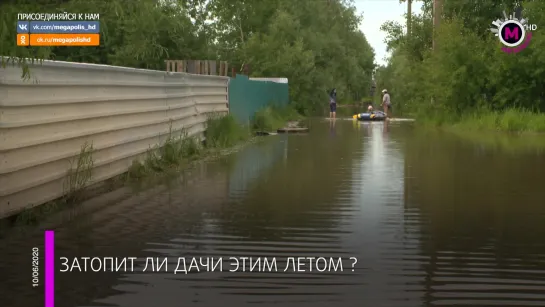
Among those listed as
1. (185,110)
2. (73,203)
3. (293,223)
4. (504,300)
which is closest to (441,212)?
(293,223)

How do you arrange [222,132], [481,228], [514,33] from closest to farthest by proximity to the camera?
[481,228] → [222,132] → [514,33]

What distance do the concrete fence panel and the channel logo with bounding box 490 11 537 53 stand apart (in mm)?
17442

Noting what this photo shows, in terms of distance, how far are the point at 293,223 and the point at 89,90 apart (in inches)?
147

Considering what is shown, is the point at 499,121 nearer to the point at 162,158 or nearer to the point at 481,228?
the point at 162,158

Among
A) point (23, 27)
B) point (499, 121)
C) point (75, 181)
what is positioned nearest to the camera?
point (23, 27)

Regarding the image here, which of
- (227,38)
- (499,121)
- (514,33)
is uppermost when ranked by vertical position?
(227,38)

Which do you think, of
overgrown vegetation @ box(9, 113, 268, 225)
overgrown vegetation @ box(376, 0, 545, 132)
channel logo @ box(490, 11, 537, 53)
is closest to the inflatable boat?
overgrown vegetation @ box(376, 0, 545, 132)

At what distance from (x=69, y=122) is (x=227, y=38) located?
193ft

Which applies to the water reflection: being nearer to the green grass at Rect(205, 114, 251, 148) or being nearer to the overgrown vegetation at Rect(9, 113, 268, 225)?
the overgrown vegetation at Rect(9, 113, 268, 225)

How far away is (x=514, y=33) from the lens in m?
29.7

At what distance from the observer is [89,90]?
1015cm

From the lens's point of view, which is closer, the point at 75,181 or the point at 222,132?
the point at 75,181

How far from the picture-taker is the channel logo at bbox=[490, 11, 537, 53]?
2797 cm

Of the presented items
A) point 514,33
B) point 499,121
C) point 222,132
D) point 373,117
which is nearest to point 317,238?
point 222,132
